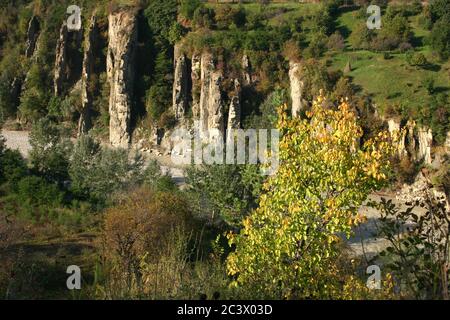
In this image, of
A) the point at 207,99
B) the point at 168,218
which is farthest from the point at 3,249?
the point at 207,99

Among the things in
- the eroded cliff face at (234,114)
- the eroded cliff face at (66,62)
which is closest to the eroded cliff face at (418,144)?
the eroded cliff face at (234,114)

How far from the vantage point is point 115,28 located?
38906mm

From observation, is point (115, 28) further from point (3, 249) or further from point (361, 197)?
point (361, 197)

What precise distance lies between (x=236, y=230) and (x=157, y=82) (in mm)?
19984

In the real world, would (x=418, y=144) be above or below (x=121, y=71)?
below

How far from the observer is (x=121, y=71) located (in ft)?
123

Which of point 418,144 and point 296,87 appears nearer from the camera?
point 418,144

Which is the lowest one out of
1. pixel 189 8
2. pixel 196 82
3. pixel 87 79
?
pixel 196 82

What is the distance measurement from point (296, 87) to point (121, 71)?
44.9 feet

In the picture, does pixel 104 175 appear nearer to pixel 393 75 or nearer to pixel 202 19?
pixel 202 19

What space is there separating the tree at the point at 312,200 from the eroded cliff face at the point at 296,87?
2682 cm

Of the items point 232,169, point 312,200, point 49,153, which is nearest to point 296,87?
point 232,169

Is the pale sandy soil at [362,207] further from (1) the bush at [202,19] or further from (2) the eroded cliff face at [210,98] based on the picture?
(1) the bush at [202,19]

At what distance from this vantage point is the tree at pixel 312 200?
6684 mm
